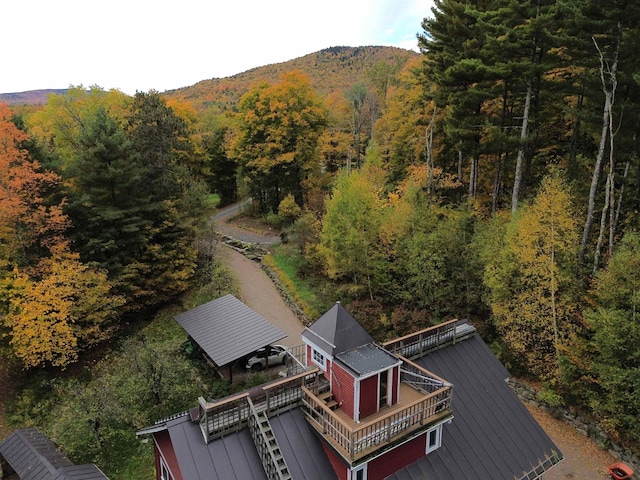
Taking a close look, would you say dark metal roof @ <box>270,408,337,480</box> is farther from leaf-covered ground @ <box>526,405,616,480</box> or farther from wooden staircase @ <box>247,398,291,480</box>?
leaf-covered ground @ <box>526,405,616,480</box>

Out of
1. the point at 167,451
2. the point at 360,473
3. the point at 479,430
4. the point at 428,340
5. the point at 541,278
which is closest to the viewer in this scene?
the point at 360,473

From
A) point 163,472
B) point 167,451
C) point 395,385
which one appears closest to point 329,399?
point 395,385

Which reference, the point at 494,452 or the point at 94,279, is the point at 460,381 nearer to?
the point at 494,452

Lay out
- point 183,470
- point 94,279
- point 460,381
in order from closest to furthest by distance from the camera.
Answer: point 183,470, point 460,381, point 94,279

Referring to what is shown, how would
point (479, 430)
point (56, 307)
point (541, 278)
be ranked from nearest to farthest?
point (479, 430) < point (541, 278) < point (56, 307)

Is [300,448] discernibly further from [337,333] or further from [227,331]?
[227,331]

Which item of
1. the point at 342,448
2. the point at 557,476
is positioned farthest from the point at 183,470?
the point at 557,476

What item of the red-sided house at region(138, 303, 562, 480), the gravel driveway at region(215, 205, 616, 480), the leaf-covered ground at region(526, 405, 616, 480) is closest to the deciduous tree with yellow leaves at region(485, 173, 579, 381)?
the leaf-covered ground at region(526, 405, 616, 480)
